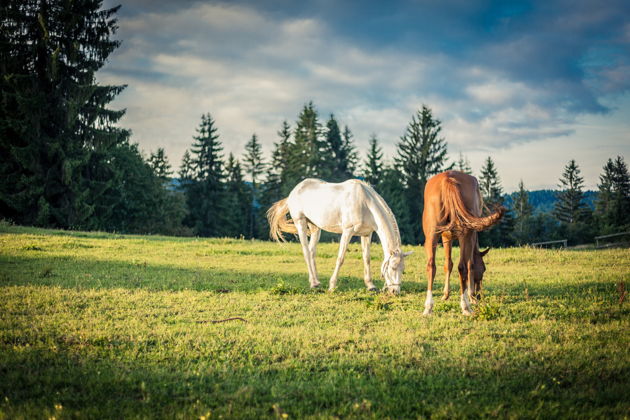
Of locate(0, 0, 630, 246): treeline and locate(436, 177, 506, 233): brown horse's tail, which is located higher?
locate(0, 0, 630, 246): treeline

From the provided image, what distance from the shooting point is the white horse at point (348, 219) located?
30.4 feet

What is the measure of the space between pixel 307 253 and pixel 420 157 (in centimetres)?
4778

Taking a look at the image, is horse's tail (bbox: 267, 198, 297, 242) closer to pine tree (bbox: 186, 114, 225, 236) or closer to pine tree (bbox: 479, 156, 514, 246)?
pine tree (bbox: 479, 156, 514, 246)

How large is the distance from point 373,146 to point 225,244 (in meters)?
42.9

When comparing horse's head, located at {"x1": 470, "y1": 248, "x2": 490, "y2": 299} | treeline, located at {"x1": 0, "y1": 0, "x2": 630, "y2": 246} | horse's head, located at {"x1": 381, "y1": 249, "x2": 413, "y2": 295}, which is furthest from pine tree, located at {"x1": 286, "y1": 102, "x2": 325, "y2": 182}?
horse's head, located at {"x1": 470, "y1": 248, "x2": 490, "y2": 299}

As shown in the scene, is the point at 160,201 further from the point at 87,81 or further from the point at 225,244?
the point at 225,244

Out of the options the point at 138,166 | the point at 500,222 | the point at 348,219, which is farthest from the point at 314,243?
the point at 138,166

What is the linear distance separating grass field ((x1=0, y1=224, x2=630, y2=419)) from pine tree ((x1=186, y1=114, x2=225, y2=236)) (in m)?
44.7

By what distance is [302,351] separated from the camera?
514 centimetres

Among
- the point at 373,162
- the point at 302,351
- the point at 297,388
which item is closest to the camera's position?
the point at 297,388

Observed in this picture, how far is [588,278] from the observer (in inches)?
402

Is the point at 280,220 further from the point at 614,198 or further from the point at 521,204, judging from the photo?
the point at 521,204

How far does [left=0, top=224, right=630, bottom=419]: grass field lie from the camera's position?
12.3ft

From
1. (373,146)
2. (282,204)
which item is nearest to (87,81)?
(282,204)
